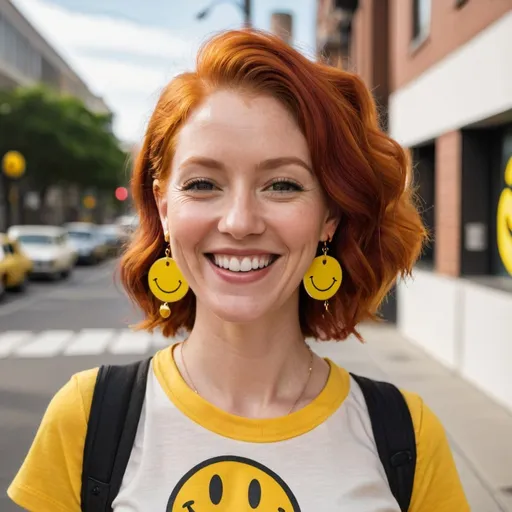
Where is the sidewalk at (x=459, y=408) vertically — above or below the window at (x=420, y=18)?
below

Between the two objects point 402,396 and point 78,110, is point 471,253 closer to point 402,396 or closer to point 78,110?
point 402,396

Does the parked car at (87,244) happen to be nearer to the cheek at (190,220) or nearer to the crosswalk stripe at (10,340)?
the crosswalk stripe at (10,340)

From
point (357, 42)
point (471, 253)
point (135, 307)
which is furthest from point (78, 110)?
point (135, 307)

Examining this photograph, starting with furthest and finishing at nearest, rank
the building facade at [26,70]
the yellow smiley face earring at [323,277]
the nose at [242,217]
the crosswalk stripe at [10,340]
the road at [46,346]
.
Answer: the building facade at [26,70] < the crosswalk stripe at [10,340] < the road at [46,346] < the yellow smiley face earring at [323,277] < the nose at [242,217]

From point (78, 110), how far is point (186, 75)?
4532 cm

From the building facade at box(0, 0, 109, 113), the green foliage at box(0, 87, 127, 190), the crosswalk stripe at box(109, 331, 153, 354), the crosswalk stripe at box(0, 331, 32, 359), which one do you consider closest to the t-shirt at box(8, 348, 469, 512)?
the crosswalk stripe at box(109, 331, 153, 354)

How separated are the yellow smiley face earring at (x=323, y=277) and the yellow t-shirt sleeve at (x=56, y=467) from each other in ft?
2.00

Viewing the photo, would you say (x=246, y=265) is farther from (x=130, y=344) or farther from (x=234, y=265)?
(x=130, y=344)

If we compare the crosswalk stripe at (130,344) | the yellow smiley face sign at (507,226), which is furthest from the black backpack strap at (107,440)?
the crosswalk stripe at (130,344)

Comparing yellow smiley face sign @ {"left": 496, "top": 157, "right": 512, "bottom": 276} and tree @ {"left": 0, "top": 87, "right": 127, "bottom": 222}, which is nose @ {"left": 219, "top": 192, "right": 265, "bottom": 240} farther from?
tree @ {"left": 0, "top": 87, "right": 127, "bottom": 222}

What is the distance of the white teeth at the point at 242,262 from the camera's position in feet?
5.30

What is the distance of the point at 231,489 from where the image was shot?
1.65m

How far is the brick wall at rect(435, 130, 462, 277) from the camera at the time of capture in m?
9.62

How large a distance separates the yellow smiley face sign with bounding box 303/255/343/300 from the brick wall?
320 inches
